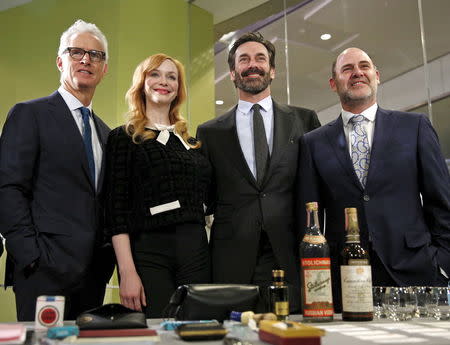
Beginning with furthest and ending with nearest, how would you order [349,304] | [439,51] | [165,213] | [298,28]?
[298,28], [439,51], [165,213], [349,304]

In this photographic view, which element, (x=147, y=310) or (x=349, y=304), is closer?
(x=349, y=304)

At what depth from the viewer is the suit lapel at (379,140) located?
2.23 metres

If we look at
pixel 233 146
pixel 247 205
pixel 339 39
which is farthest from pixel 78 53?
pixel 339 39

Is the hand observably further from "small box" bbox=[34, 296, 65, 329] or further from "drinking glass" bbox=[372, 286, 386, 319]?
"drinking glass" bbox=[372, 286, 386, 319]

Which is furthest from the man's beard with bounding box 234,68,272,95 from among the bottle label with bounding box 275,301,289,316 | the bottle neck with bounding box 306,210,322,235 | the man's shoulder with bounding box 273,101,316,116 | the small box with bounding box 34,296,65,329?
the small box with bounding box 34,296,65,329

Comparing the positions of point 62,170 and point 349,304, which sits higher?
point 62,170

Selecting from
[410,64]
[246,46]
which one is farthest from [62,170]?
[410,64]

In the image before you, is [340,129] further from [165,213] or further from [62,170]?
[62,170]

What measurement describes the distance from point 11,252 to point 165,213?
0.63 metres

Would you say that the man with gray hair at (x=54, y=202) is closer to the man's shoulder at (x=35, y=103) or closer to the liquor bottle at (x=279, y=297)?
the man's shoulder at (x=35, y=103)

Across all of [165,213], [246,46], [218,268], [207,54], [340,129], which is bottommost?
[218,268]

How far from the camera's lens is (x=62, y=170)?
7.22ft

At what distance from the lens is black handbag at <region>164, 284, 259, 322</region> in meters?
1.37

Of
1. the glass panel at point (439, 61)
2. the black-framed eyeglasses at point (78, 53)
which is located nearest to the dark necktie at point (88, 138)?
the black-framed eyeglasses at point (78, 53)
